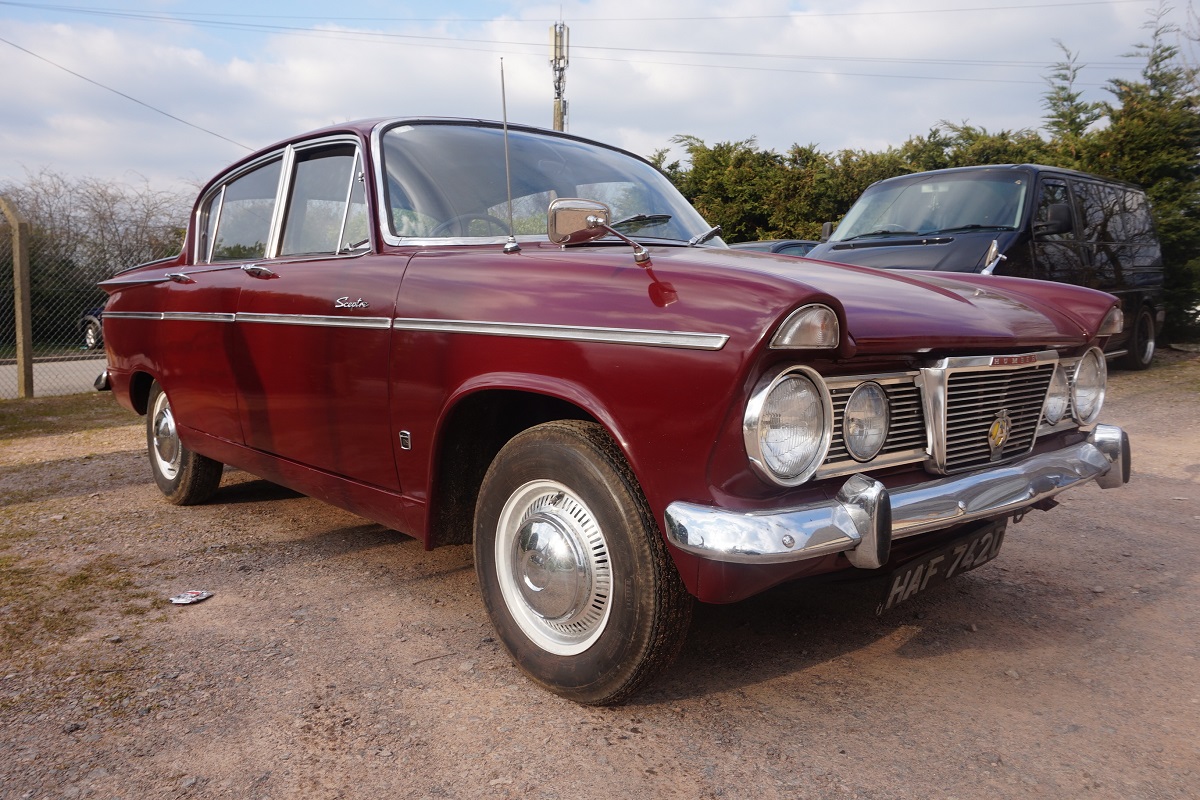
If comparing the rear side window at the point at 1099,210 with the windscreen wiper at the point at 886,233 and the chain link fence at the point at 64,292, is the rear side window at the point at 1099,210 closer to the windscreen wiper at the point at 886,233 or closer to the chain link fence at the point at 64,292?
the windscreen wiper at the point at 886,233

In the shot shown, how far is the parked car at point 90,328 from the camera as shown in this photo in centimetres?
1111

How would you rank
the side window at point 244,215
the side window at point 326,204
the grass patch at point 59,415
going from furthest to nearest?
1. the grass patch at point 59,415
2. the side window at point 244,215
3. the side window at point 326,204

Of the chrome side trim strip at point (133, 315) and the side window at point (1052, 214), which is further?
the side window at point (1052, 214)

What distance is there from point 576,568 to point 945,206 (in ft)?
19.4

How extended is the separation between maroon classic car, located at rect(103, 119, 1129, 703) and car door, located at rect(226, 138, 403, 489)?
1 cm

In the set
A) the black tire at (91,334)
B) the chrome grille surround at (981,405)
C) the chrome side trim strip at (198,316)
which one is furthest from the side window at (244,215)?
the black tire at (91,334)

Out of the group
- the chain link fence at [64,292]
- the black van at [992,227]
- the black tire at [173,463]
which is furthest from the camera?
the chain link fence at [64,292]

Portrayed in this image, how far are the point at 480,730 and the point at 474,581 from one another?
1.18 m

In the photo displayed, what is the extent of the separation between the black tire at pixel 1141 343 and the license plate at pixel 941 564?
7.63 meters

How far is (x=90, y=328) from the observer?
11.7m

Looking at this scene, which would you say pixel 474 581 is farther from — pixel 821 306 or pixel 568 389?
pixel 821 306

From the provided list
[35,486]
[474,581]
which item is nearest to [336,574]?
[474,581]

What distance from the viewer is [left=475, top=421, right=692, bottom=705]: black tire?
226 centimetres

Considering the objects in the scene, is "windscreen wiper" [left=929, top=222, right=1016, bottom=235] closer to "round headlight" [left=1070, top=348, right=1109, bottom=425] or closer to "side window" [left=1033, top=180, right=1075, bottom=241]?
"side window" [left=1033, top=180, right=1075, bottom=241]
